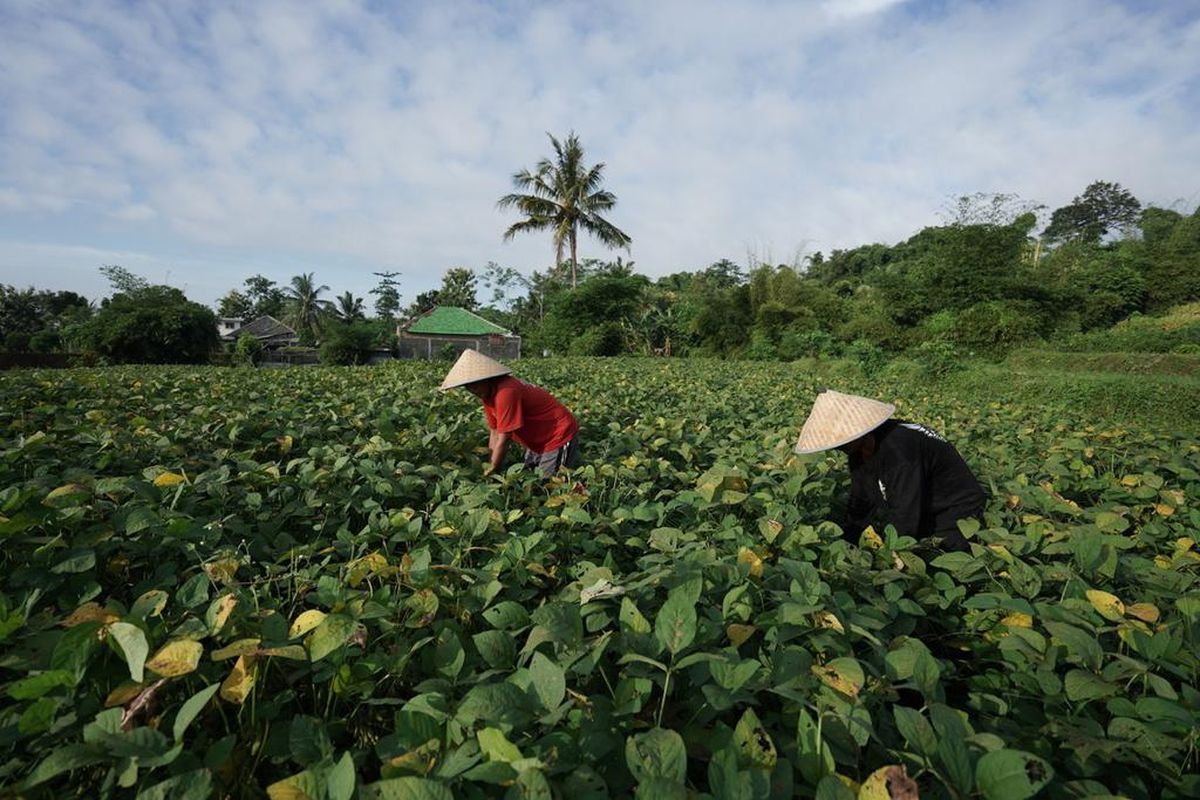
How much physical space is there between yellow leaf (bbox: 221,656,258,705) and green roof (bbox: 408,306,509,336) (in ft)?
112

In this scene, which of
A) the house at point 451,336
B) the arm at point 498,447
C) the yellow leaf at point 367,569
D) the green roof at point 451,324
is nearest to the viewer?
the yellow leaf at point 367,569

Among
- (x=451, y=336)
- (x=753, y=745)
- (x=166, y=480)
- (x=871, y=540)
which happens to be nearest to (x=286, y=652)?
(x=753, y=745)

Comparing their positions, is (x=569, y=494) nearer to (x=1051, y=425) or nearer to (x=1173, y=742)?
→ (x=1173, y=742)

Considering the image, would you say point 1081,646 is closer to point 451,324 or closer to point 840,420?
point 840,420

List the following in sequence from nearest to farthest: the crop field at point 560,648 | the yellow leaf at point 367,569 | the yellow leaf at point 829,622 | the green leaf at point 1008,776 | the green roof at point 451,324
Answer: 1. the green leaf at point 1008,776
2. the crop field at point 560,648
3. the yellow leaf at point 829,622
4. the yellow leaf at point 367,569
5. the green roof at point 451,324

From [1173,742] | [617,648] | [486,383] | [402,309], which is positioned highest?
[402,309]

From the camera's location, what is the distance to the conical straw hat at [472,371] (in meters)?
3.24

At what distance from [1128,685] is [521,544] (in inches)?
53.2

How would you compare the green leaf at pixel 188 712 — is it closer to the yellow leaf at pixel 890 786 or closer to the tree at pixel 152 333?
the yellow leaf at pixel 890 786

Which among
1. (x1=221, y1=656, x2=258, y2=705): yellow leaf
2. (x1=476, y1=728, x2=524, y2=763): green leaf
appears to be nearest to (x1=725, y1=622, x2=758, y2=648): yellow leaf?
(x1=476, y1=728, x2=524, y2=763): green leaf

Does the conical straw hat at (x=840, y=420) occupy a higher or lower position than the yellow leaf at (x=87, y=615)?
higher

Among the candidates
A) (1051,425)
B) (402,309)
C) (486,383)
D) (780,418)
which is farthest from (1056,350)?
(402,309)

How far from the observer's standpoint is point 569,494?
227cm

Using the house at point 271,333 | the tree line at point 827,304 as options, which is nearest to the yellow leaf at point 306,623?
the tree line at point 827,304
